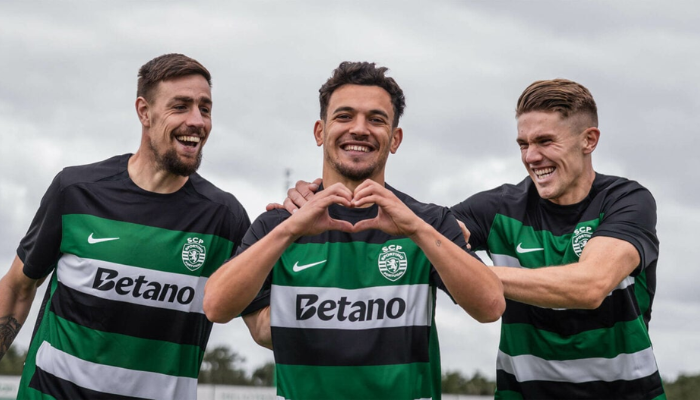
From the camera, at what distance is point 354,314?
14.9ft

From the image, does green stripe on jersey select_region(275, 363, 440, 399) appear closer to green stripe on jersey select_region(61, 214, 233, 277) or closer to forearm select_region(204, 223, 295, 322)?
forearm select_region(204, 223, 295, 322)

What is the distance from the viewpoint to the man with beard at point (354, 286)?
14.0 ft

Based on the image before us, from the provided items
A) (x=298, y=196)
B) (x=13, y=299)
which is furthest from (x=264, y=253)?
(x=13, y=299)

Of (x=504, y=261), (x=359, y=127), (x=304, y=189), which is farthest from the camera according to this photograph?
(x=504, y=261)

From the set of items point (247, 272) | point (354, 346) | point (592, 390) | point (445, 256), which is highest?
point (445, 256)

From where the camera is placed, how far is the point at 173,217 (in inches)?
222

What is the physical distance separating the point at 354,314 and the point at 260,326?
0.80 m

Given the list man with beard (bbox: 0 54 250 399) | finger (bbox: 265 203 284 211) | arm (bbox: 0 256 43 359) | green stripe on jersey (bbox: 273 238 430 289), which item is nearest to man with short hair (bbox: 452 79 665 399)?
green stripe on jersey (bbox: 273 238 430 289)

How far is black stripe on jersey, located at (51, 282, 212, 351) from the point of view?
552cm

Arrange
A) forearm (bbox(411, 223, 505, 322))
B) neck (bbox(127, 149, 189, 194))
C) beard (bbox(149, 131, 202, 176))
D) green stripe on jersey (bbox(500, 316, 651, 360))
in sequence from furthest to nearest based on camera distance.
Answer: neck (bbox(127, 149, 189, 194))
beard (bbox(149, 131, 202, 176))
green stripe on jersey (bbox(500, 316, 651, 360))
forearm (bbox(411, 223, 505, 322))

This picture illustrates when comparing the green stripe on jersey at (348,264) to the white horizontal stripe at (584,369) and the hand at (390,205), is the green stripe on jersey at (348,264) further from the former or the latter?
the white horizontal stripe at (584,369)

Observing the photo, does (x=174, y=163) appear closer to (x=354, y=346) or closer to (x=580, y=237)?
(x=354, y=346)

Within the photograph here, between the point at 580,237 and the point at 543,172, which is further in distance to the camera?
the point at 543,172

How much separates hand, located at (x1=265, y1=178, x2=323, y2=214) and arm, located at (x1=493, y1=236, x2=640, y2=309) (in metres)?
1.22
